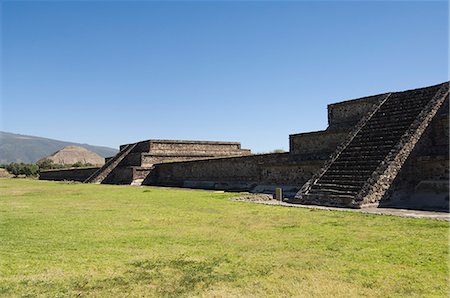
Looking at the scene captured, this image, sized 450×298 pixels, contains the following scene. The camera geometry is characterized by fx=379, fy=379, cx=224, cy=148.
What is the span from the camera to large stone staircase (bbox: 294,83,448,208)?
1070 cm

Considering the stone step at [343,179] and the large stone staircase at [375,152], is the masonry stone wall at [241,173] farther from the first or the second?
the stone step at [343,179]

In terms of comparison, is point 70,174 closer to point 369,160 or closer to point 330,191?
point 330,191

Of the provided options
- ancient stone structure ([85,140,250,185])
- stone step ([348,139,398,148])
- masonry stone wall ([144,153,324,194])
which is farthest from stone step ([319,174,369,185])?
ancient stone structure ([85,140,250,185])

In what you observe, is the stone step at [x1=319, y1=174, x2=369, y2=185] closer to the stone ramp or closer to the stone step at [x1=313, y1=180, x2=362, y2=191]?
the stone step at [x1=313, y1=180, x2=362, y2=191]

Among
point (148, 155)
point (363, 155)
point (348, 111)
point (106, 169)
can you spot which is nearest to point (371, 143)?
point (363, 155)

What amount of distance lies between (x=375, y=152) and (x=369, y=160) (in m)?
0.42

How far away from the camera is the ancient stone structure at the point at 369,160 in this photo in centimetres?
1084

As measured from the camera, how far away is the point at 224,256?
523cm

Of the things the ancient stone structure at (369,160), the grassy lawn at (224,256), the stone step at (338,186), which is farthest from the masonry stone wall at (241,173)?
the grassy lawn at (224,256)

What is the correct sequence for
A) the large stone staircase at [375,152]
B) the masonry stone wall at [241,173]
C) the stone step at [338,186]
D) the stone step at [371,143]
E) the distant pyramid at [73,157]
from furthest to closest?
the distant pyramid at [73,157], the masonry stone wall at [241,173], the stone step at [371,143], the stone step at [338,186], the large stone staircase at [375,152]

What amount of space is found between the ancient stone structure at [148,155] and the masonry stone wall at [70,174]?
388 centimetres

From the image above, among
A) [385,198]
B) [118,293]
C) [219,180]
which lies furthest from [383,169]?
[219,180]

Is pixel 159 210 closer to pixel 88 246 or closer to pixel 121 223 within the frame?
pixel 121 223

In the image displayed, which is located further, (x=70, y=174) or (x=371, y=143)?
(x=70, y=174)
